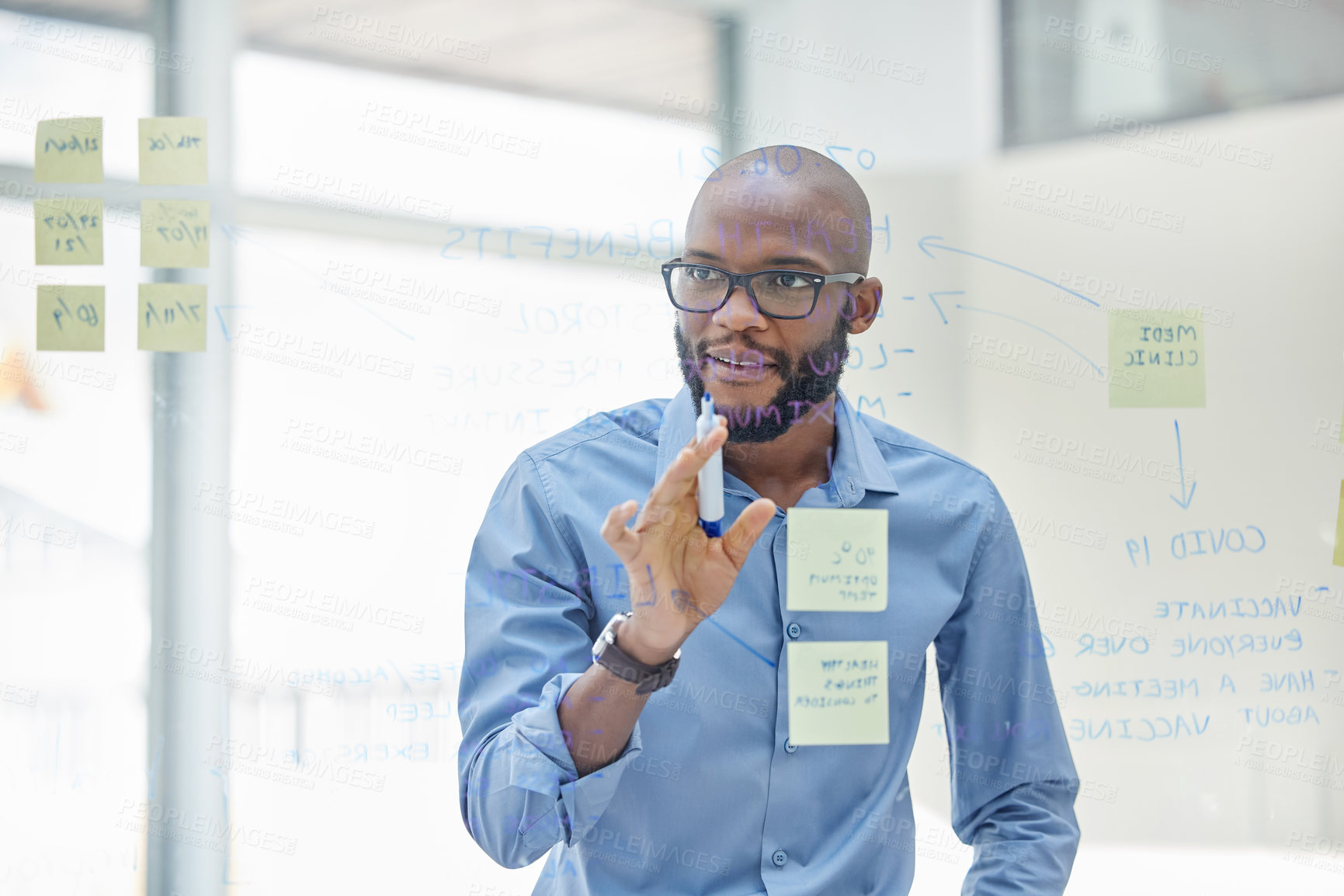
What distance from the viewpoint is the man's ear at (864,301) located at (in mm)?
1272

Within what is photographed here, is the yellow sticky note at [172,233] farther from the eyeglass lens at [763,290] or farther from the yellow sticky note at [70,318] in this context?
the eyeglass lens at [763,290]

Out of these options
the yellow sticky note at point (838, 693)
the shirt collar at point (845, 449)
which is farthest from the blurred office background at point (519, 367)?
the yellow sticky note at point (838, 693)

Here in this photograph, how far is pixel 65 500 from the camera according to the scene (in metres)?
1.39

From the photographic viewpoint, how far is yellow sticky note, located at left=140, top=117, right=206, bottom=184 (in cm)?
138

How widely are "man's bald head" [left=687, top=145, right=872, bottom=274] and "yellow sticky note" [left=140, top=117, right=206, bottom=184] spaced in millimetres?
671

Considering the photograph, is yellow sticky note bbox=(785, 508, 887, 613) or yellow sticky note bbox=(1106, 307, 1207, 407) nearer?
yellow sticky note bbox=(785, 508, 887, 613)

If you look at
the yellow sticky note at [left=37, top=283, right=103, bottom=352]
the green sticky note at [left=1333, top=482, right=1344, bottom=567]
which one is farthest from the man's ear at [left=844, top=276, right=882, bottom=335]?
the yellow sticky note at [left=37, top=283, right=103, bottom=352]

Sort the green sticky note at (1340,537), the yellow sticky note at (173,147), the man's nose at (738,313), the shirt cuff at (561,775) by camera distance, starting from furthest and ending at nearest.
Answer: the green sticky note at (1340,537)
the yellow sticky note at (173,147)
the man's nose at (738,313)
the shirt cuff at (561,775)

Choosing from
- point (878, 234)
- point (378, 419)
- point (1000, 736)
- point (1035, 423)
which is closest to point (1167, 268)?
point (1035, 423)

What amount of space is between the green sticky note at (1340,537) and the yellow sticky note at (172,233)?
1.60 m

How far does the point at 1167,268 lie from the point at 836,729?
0.82 metres

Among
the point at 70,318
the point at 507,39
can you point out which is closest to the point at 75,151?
the point at 70,318

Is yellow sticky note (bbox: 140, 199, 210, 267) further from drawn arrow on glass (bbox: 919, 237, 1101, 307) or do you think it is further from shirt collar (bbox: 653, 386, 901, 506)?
drawn arrow on glass (bbox: 919, 237, 1101, 307)

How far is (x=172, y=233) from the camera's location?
4.52 ft
